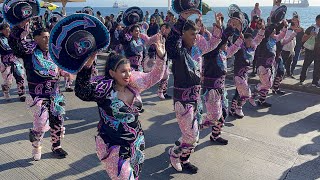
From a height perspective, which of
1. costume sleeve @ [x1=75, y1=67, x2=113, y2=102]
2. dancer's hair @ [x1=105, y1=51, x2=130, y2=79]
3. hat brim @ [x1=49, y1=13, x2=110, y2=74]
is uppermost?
hat brim @ [x1=49, y1=13, x2=110, y2=74]

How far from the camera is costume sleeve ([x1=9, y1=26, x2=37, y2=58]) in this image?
4.79 meters

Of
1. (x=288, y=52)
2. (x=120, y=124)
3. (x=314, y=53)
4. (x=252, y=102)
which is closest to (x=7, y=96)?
(x=252, y=102)

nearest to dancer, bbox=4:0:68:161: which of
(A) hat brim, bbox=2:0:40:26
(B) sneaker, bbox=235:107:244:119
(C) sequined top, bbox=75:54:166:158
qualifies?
(A) hat brim, bbox=2:0:40:26

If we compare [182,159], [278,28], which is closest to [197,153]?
[182,159]

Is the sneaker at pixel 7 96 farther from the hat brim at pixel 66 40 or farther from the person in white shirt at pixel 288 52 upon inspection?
the person in white shirt at pixel 288 52

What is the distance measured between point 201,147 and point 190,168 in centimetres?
96

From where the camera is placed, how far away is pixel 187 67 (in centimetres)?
448

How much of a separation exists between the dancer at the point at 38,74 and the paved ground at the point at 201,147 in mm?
498

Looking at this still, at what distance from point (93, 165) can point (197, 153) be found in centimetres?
178

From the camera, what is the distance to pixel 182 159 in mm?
4961

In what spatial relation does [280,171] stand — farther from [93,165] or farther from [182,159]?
[93,165]

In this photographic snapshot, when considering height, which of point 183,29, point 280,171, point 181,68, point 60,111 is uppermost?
point 183,29

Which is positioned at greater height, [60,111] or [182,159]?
[60,111]

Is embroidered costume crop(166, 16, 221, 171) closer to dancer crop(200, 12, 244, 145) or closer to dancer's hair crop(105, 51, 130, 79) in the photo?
dancer crop(200, 12, 244, 145)
